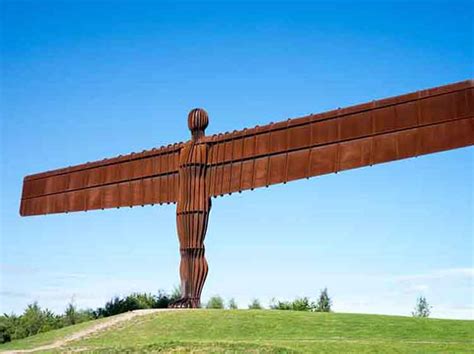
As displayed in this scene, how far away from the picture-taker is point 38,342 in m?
21.8

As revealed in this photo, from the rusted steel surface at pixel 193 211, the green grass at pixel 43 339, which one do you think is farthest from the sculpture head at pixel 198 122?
the green grass at pixel 43 339

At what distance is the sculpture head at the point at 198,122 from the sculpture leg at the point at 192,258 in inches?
110

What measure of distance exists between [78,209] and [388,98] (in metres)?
13.2

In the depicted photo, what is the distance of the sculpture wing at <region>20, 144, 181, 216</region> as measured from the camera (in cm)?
2450

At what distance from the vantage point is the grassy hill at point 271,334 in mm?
17000

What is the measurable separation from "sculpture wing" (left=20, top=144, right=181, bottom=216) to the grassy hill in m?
4.80

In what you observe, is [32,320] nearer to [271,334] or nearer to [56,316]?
[56,316]

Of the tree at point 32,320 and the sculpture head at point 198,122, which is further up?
the sculpture head at point 198,122

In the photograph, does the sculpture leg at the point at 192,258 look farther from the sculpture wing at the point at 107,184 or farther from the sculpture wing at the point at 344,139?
the sculpture wing at the point at 107,184

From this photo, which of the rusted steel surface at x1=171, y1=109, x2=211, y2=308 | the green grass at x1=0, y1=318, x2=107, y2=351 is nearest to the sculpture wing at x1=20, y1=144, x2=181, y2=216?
the rusted steel surface at x1=171, y1=109, x2=211, y2=308

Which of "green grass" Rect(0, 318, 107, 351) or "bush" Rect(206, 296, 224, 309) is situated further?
"bush" Rect(206, 296, 224, 309)

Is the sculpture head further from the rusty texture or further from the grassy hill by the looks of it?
the grassy hill

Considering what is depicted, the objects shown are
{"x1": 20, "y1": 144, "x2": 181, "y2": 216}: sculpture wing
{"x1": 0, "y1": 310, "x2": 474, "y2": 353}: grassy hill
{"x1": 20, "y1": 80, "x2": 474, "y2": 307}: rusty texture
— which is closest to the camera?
{"x1": 0, "y1": 310, "x2": 474, "y2": 353}: grassy hill

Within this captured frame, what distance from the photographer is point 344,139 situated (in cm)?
2067
